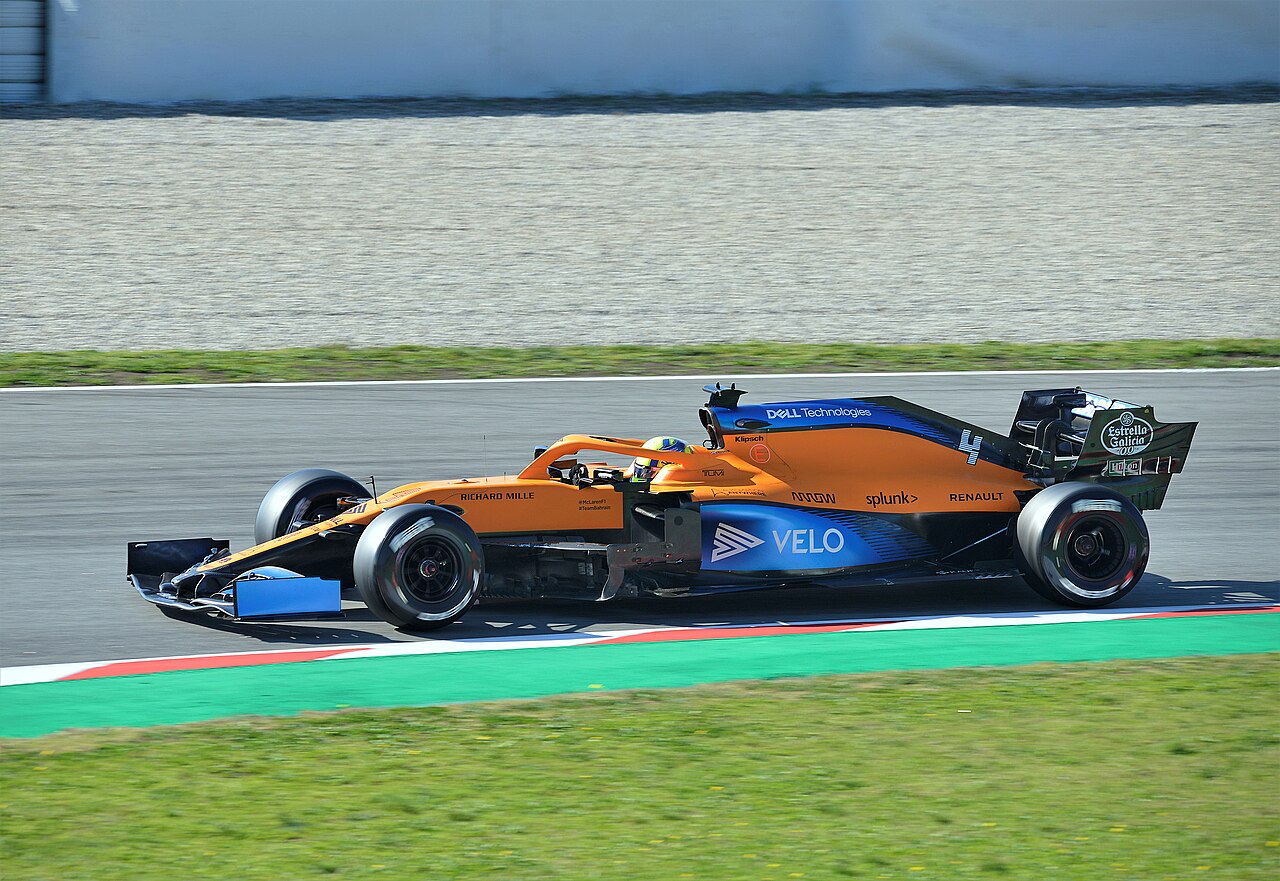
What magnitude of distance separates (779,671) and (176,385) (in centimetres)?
827

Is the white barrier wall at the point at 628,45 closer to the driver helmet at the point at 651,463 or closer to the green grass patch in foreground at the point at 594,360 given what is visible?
the green grass patch in foreground at the point at 594,360

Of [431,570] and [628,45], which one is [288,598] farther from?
[628,45]

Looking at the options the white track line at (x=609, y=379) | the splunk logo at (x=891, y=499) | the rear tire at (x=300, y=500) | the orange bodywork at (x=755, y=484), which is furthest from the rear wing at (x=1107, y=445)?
the white track line at (x=609, y=379)

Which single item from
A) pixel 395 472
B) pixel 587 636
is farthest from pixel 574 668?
pixel 395 472

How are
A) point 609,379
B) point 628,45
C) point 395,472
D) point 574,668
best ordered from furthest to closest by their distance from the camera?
point 628,45 < point 609,379 < point 395,472 < point 574,668

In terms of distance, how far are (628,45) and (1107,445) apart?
1677cm

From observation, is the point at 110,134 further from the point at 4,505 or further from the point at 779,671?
the point at 779,671

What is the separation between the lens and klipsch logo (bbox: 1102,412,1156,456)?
9.08 m

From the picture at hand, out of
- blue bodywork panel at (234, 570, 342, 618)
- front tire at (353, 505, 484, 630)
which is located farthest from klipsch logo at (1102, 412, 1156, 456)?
blue bodywork panel at (234, 570, 342, 618)

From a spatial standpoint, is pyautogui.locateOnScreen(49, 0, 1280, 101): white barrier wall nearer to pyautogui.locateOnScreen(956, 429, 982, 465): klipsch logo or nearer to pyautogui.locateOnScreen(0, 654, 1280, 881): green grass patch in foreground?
pyautogui.locateOnScreen(956, 429, 982, 465): klipsch logo

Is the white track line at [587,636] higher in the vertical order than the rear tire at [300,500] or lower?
lower

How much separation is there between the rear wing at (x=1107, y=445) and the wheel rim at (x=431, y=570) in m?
3.33

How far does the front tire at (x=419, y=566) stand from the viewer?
25.6ft

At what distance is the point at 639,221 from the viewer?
21.5 m
